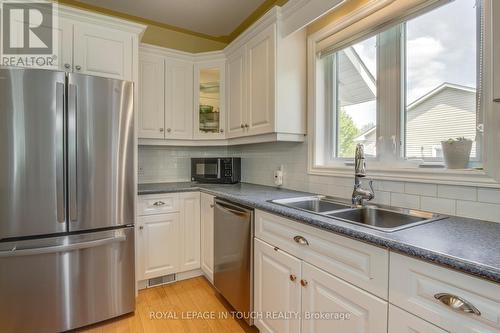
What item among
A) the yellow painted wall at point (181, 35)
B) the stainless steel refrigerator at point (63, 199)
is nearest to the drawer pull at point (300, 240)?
A: the stainless steel refrigerator at point (63, 199)

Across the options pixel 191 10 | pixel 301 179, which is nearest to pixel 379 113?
pixel 301 179

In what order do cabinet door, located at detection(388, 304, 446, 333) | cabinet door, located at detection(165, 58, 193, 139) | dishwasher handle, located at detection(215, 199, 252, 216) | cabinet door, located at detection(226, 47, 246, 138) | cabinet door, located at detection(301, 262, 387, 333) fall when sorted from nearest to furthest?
1. cabinet door, located at detection(388, 304, 446, 333)
2. cabinet door, located at detection(301, 262, 387, 333)
3. dishwasher handle, located at detection(215, 199, 252, 216)
4. cabinet door, located at detection(226, 47, 246, 138)
5. cabinet door, located at detection(165, 58, 193, 139)

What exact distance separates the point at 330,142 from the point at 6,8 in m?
2.49

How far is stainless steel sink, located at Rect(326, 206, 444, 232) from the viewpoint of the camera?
1310 millimetres

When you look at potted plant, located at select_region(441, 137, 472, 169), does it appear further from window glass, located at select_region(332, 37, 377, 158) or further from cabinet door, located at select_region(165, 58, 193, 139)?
cabinet door, located at select_region(165, 58, 193, 139)

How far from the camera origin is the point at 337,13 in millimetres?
1871

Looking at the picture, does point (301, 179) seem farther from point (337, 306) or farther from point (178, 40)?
point (178, 40)

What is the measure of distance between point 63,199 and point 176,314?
1.15m

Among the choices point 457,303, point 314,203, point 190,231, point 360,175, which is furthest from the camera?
point 190,231

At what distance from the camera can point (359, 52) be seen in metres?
1.85

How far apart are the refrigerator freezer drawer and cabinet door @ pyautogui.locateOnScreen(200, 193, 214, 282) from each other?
2.11 ft

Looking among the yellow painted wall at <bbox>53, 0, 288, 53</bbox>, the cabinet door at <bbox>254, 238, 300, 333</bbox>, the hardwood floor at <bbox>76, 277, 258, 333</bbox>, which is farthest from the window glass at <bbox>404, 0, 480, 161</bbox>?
the hardwood floor at <bbox>76, 277, 258, 333</bbox>

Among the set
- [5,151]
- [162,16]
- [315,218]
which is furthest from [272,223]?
[162,16]

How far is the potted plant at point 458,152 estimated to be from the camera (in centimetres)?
124
